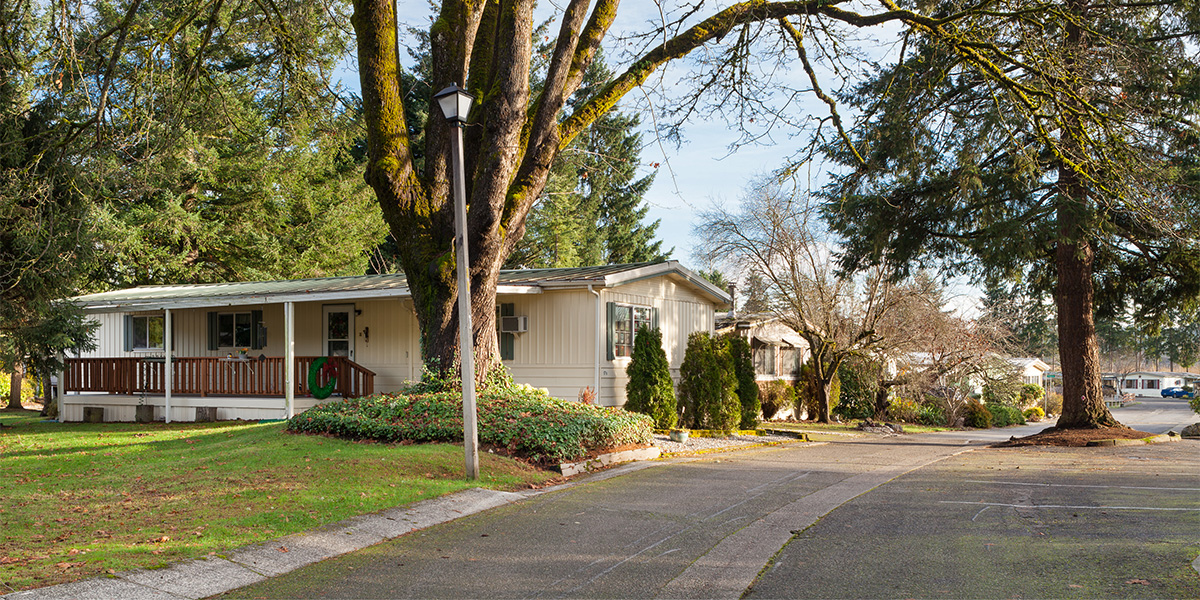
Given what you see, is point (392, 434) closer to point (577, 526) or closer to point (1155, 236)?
point (577, 526)

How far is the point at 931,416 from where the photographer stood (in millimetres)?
28422

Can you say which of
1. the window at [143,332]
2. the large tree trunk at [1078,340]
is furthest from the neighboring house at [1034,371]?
the window at [143,332]

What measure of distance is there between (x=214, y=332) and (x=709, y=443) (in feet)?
44.2

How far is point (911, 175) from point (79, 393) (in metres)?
A: 20.3

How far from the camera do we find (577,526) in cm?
675

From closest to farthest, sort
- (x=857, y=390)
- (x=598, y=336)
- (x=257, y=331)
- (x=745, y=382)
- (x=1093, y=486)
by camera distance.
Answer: (x=1093, y=486) → (x=598, y=336) → (x=745, y=382) → (x=257, y=331) → (x=857, y=390)

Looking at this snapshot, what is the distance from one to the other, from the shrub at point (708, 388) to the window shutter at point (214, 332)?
12.2 meters

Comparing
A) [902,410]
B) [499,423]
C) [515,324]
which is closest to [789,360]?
[902,410]

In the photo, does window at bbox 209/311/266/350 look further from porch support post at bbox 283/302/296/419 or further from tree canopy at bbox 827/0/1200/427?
tree canopy at bbox 827/0/1200/427

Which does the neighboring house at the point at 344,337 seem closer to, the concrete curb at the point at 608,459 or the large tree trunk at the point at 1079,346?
the concrete curb at the point at 608,459

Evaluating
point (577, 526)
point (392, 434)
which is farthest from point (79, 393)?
point (577, 526)

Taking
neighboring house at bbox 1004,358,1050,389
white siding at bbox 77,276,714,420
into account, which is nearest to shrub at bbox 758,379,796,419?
white siding at bbox 77,276,714,420

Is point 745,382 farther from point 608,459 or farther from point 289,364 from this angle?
point 289,364

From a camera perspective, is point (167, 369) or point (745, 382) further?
point (167, 369)
